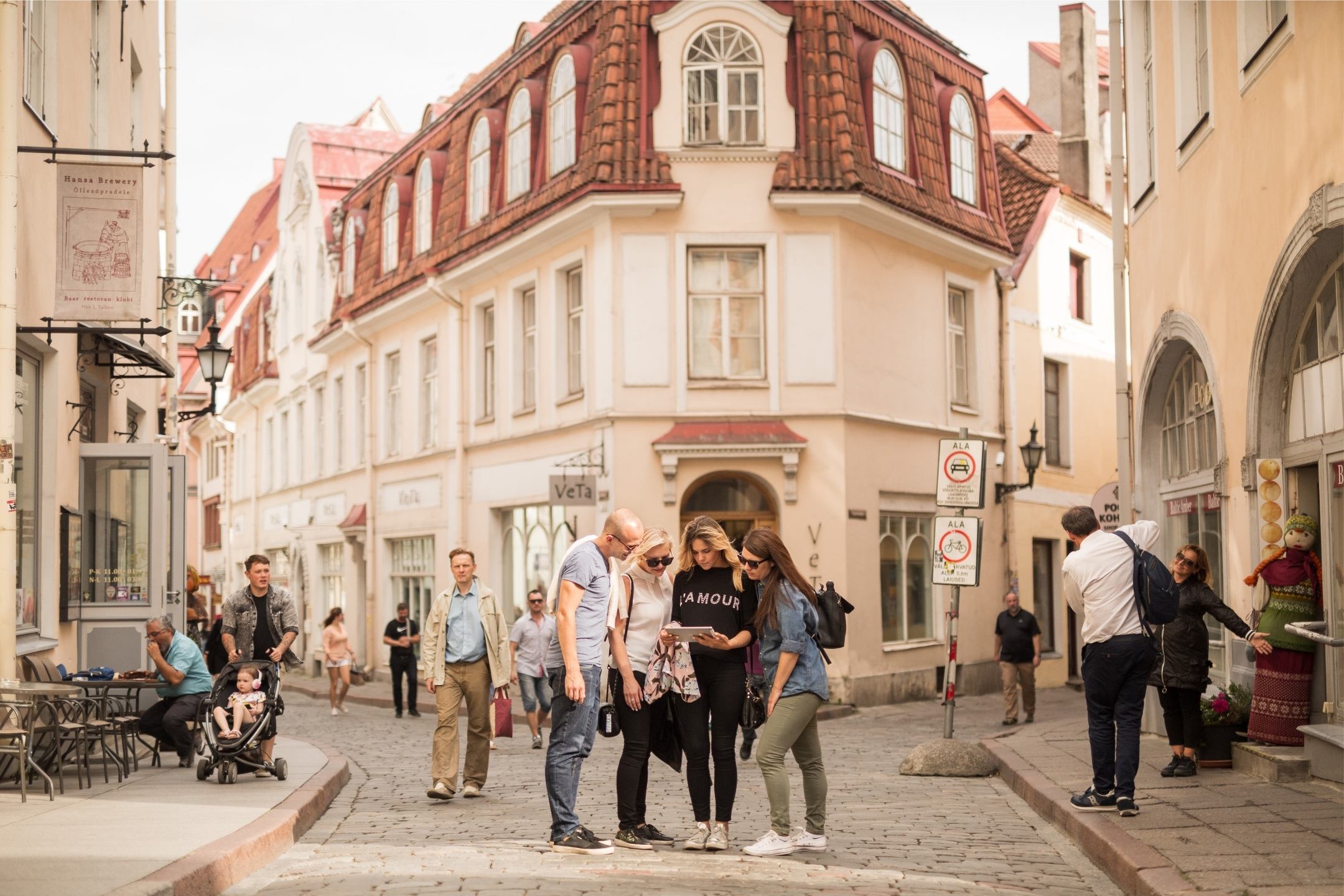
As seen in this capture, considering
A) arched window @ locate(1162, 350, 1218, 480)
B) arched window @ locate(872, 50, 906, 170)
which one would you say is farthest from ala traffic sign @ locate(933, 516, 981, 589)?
arched window @ locate(872, 50, 906, 170)

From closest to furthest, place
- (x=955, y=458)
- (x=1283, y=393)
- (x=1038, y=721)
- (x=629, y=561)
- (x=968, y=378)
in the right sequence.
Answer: (x=629, y=561) < (x=1283, y=393) < (x=955, y=458) < (x=1038, y=721) < (x=968, y=378)

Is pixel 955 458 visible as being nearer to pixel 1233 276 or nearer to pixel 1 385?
pixel 1233 276

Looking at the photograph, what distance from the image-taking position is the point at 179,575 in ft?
49.1

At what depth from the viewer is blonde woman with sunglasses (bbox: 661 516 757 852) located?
29.8ft

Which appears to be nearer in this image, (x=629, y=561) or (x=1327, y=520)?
(x=629, y=561)

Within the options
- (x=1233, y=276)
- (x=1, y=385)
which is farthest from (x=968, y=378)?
(x=1, y=385)

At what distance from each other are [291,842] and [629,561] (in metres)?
2.72

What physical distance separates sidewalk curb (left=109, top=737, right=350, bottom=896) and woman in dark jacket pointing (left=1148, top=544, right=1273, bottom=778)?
5.91 meters

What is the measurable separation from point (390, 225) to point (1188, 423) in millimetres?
19391

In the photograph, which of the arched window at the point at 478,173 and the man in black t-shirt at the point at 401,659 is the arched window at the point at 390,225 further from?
the man in black t-shirt at the point at 401,659

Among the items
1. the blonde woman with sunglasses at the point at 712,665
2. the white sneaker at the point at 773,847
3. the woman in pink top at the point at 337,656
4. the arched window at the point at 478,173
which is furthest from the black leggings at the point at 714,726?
the arched window at the point at 478,173

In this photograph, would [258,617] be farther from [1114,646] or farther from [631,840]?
[1114,646]

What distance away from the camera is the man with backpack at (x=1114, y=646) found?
9797 millimetres

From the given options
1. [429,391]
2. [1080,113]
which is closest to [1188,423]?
[429,391]
